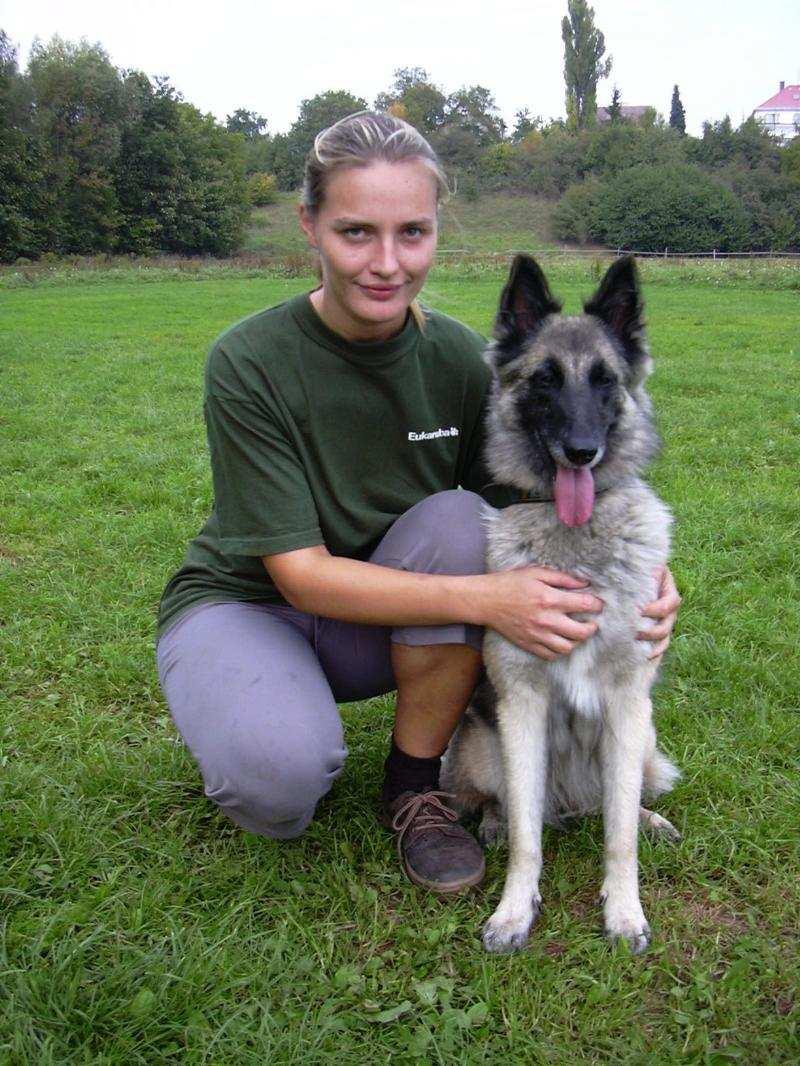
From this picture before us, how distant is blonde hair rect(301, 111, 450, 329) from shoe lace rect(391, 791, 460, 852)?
1629 mm

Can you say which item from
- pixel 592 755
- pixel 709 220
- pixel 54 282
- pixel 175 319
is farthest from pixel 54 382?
pixel 709 220

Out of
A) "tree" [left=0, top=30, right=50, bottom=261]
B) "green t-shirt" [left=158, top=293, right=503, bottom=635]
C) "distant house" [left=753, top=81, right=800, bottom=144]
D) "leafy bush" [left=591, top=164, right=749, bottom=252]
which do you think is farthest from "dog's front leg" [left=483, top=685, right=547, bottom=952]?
"distant house" [left=753, top=81, right=800, bottom=144]

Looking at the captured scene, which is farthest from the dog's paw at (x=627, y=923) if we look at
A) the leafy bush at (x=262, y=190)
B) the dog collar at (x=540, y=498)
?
the leafy bush at (x=262, y=190)

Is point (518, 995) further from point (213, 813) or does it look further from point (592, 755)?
point (213, 813)

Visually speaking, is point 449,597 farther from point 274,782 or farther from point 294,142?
point 294,142

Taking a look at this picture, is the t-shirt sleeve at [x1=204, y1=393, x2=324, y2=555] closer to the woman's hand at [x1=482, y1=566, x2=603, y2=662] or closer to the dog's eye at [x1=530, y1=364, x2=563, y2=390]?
the woman's hand at [x1=482, y1=566, x2=603, y2=662]

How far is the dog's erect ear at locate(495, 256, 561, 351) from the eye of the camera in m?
2.28

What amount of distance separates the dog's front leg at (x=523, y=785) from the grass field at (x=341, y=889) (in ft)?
0.37

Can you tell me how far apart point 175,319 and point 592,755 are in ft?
46.4

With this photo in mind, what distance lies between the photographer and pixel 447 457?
2.50 metres

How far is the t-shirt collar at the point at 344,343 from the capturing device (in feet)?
7.35

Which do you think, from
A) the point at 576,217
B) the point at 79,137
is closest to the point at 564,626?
the point at 79,137

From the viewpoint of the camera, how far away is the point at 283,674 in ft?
7.13

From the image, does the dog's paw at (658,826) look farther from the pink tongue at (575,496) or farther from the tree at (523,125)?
the tree at (523,125)
